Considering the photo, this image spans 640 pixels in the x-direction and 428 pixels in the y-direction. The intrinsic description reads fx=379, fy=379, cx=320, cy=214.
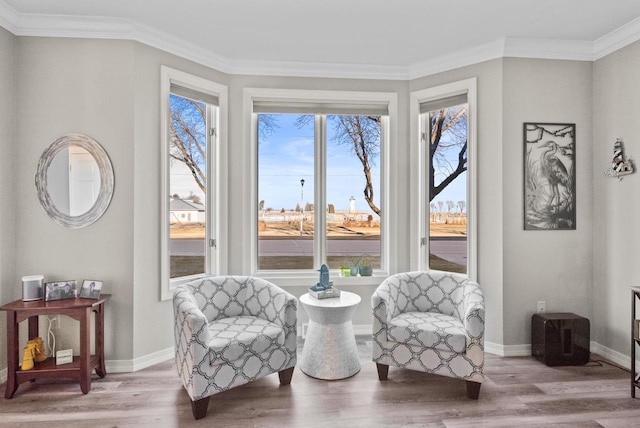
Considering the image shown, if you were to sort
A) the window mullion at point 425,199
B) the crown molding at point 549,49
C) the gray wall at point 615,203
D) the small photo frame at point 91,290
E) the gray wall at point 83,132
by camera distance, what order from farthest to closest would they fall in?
the window mullion at point 425,199 → the crown molding at point 549,49 → the gray wall at point 615,203 → the gray wall at point 83,132 → the small photo frame at point 91,290

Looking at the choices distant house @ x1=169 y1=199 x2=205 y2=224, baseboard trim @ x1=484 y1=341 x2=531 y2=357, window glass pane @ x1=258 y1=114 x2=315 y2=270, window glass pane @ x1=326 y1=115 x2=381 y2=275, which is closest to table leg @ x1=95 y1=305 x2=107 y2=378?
distant house @ x1=169 y1=199 x2=205 y2=224

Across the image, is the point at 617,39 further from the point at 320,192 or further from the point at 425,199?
the point at 320,192

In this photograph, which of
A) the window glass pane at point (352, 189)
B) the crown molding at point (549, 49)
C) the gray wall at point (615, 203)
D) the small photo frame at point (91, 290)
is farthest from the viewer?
the window glass pane at point (352, 189)

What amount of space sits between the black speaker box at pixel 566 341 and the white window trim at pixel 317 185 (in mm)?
1425

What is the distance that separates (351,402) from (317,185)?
2083mm

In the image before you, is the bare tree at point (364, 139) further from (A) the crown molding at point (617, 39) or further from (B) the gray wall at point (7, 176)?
(B) the gray wall at point (7, 176)

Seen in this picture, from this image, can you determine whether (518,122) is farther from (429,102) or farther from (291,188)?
(291,188)

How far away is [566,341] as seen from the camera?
3.10 meters

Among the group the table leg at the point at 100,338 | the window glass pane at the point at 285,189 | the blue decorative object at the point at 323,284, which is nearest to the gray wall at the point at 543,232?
the blue decorative object at the point at 323,284

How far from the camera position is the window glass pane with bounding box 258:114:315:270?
3.87m

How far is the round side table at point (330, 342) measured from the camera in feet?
9.41

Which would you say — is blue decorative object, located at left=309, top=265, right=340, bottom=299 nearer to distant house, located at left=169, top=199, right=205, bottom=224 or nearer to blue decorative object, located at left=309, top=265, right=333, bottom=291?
blue decorative object, located at left=309, top=265, right=333, bottom=291

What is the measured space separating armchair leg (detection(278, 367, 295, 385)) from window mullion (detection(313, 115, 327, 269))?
52.0 inches

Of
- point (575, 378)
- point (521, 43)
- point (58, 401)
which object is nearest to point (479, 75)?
point (521, 43)
